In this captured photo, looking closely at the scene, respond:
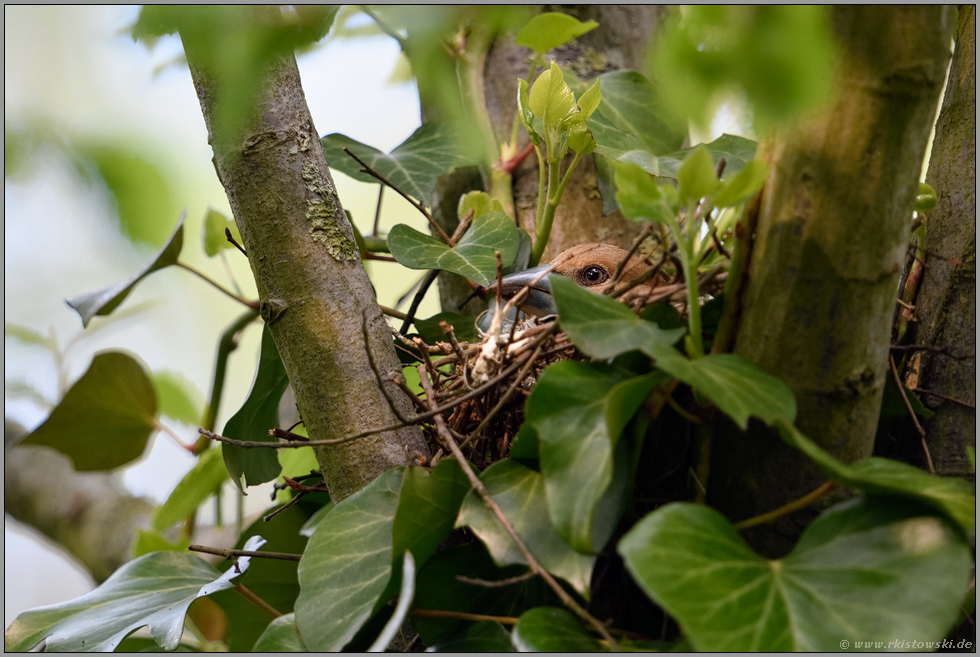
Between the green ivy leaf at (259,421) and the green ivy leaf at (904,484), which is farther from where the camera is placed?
the green ivy leaf at (259,421)

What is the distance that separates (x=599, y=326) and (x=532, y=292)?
56 centimetres

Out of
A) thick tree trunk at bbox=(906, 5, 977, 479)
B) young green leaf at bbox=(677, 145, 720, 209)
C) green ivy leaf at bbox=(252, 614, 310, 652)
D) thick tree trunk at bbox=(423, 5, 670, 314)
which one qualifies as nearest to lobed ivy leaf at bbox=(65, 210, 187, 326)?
thick tree trunk at bbox=(423, 5, 670, 314)

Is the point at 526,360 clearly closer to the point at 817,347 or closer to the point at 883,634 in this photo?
the point at 817,347

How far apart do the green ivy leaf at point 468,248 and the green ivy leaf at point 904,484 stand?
473 mm

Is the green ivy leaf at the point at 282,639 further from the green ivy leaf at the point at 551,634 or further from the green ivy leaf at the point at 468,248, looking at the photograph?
the green ivy leaf at the point at 468,248

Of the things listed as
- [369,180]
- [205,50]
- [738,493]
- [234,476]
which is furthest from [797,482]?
[369,180]

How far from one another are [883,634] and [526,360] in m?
0.38

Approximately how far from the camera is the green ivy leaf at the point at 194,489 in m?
1.38

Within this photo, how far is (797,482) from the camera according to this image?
0.58 meters

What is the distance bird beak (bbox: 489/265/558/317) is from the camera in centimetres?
106

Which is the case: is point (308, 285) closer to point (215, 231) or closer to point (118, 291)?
point (118, 291)

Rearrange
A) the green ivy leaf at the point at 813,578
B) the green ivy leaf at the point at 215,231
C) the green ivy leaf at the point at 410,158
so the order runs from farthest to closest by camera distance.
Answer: the green ivy leaf at the point at 215,231 < the green ivy leaf at the point at 410,158 < the green ivy leaf at the point at 813,578

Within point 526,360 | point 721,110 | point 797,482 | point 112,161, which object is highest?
point 112,161

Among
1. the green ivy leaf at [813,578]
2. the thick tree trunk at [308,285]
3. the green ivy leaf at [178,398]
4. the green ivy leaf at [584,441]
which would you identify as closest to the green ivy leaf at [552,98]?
the thick tree trunk at [308,285]
